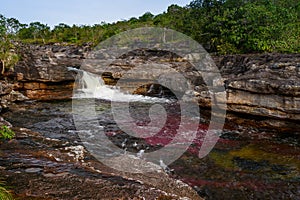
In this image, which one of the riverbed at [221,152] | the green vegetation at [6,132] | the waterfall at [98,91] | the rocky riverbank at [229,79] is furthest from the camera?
the waterfall at [98,91]

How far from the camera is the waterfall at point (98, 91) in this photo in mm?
19781

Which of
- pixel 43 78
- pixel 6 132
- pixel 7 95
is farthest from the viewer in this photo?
pixel 43 78

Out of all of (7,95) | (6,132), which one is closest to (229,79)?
(6,132)

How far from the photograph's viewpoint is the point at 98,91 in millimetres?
21625

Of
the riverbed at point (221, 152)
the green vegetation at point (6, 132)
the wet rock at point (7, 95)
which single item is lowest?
the riverbed at point (221, 152)

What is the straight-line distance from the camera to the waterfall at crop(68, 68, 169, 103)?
19781 millimetres

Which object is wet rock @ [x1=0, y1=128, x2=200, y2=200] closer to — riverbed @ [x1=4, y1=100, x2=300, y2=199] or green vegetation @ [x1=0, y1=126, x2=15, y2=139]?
riverbed @ [x1=4, y1=100, x2=300, y2=199]

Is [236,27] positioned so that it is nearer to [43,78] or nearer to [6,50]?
[43,78]

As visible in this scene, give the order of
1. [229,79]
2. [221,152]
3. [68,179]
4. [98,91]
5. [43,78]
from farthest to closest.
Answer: [98,91]
[43,78]
[229,79]
[221,152]
[68,179]

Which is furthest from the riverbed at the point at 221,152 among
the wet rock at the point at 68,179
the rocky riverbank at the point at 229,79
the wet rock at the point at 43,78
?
the wet rock at the point at 43,78

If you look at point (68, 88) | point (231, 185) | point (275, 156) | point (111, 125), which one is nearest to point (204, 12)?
point (68, 88)

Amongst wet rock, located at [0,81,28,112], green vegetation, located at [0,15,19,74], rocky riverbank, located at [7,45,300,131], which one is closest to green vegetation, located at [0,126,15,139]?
wet rock, located at [0,81,28,112]

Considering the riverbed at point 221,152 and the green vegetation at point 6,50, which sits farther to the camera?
the green vegetation at point 6,50

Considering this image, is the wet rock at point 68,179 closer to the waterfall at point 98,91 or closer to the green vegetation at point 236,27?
the green vegetation at point 236,27
